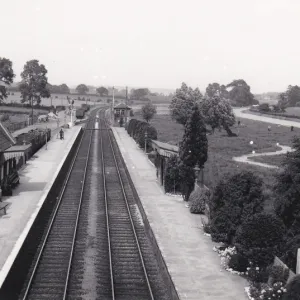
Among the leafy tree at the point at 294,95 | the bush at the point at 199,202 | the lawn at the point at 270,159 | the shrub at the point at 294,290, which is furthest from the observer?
the leafy tree at the point at 294,95

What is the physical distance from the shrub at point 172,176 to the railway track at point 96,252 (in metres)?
2.06

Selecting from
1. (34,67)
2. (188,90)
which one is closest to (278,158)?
(188,90)

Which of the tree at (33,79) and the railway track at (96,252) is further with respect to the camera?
the tree at (33,79)

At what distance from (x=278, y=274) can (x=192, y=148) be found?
38.9 ft

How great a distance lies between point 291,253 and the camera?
1434 cm

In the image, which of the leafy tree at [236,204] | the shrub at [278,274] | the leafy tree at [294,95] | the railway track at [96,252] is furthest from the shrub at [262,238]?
the leafy tree at [294,95]

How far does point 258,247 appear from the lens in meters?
15.0

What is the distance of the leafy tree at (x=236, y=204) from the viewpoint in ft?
56.7

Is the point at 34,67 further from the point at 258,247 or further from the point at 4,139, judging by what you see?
the point at 258,247

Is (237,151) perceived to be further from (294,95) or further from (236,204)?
(294,95)

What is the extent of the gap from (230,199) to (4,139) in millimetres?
12523

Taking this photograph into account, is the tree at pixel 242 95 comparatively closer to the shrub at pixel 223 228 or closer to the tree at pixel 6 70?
the tree at pixel 6 70

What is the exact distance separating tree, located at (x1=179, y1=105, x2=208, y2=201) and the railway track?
3.04 meters

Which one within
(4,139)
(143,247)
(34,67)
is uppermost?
(34,67)
